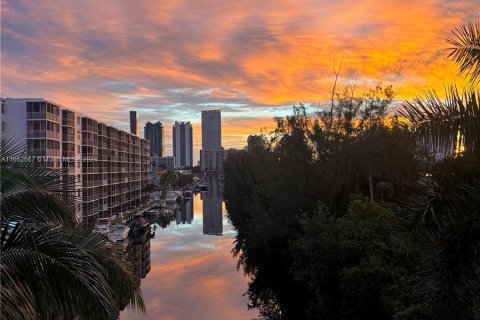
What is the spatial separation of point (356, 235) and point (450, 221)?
13065mm

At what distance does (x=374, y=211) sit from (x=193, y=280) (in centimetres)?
1727

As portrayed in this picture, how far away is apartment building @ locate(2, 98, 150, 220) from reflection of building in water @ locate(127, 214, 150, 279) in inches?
177

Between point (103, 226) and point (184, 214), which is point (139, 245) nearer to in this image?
point (103, 226)

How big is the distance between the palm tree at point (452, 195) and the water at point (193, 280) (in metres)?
19.8

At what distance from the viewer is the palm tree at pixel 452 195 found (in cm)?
621

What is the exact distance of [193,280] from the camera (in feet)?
111

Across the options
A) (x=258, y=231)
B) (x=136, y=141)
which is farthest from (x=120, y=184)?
(x=258, y=231)

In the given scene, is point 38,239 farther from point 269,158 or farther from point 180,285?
point 269,158

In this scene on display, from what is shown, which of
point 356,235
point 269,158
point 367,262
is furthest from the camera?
point 269,158

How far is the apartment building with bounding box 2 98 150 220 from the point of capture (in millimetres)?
45094

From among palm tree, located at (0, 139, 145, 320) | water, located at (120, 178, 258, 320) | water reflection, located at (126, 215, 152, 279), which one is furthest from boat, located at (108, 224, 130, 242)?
palm tree, located at (0, 139, 145, 320)

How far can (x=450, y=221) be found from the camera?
6398 mm

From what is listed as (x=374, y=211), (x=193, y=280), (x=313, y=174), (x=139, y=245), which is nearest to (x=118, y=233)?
(x=139, y=245)

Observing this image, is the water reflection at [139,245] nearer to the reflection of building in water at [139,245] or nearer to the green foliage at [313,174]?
the reflection of building in water at [139,245]
